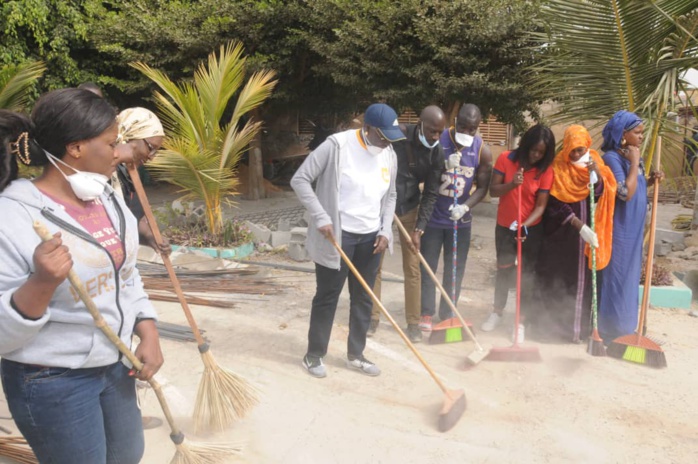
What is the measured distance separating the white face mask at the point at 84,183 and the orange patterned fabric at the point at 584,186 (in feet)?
12.4

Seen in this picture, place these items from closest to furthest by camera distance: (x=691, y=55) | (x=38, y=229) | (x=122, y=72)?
(x=38, y=229) → (x=691, y=55) → (x=122, y=72)

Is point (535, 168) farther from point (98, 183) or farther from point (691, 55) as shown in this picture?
Answer: point (98, 183)

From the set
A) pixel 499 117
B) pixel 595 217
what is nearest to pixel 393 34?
pixel 499 117

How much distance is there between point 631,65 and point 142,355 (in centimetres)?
506

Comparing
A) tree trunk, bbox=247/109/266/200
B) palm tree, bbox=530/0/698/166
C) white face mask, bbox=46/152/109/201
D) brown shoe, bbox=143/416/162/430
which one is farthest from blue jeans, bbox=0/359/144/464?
tree trunk, bbox=247/109/266/200

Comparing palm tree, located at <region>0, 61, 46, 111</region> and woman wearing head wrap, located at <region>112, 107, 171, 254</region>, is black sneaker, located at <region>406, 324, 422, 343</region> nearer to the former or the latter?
woman wearing head wrap, located at <region>112, 107, 171, 254</region>

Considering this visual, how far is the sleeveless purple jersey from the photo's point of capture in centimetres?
481

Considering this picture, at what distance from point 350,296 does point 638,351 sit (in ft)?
7.55

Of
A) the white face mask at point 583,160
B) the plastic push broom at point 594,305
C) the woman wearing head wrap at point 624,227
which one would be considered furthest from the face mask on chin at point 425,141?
the woman wearing head wrap at point 624,227

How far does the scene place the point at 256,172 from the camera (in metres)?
12.8

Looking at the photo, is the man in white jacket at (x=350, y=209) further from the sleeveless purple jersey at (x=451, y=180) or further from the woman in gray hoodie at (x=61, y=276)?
the woman in gray hoodie at (x=61, y=276)

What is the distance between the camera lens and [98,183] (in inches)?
73.6

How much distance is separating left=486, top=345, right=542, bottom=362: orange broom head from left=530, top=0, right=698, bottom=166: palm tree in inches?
89.0

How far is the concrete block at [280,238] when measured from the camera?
322 inches
